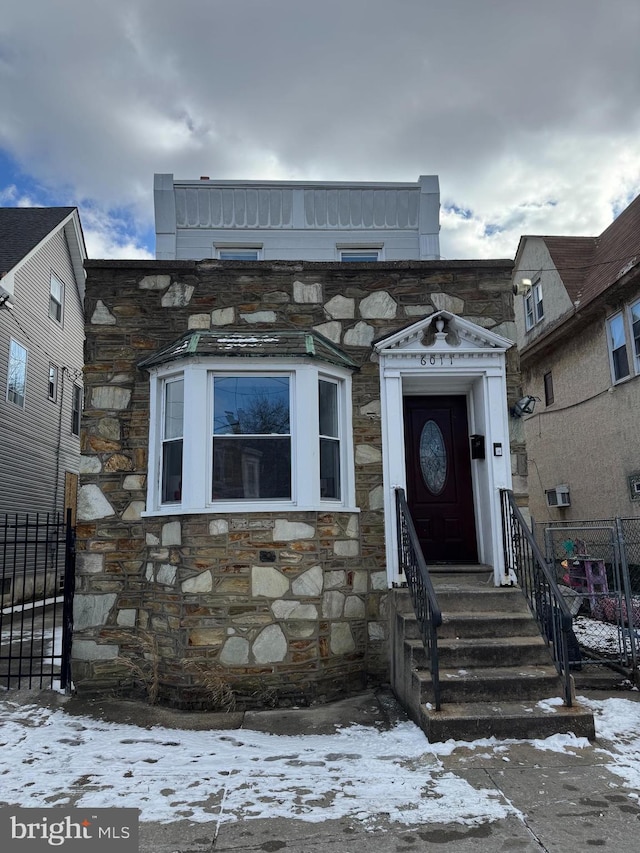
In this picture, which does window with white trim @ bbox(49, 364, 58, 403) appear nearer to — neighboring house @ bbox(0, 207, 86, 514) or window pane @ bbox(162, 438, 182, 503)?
neighboring house @ bbox(0, 207, 86, 514)

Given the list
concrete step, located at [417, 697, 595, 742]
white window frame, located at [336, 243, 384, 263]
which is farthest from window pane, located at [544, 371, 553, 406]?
concrete step, located at [417, 697, 595, 742]

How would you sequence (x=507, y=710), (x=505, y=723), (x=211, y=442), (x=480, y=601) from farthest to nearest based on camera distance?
1. (x=211, y=442)
2. (x=480, y=601)
3. (x=507, y=710)
4. (x=505, y=723)

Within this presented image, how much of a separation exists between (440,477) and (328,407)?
1.63 m

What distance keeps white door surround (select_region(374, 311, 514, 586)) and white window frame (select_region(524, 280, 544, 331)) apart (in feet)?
28.8

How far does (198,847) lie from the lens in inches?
124

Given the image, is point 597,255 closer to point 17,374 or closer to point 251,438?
point 251,438

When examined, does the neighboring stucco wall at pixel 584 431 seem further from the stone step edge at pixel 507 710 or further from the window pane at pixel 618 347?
the stone step edge at pixel 507 710

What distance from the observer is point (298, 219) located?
350 inches

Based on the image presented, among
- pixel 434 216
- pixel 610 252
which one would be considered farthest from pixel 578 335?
pixel 434 216

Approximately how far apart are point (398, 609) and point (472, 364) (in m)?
2.73

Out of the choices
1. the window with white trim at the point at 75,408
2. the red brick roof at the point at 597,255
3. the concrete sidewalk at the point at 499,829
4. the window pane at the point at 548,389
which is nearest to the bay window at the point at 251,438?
the concrete sidewalk at the point at 499,829

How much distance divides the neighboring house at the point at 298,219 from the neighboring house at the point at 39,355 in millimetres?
5153

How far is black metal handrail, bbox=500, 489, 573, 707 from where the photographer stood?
15.7ft

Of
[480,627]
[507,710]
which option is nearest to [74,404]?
[480,627]
